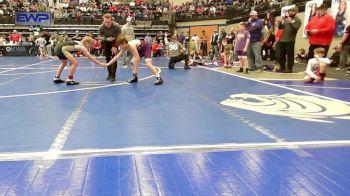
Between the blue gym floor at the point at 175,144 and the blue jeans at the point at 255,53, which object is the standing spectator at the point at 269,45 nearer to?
the blue jeans at the point at 255,53

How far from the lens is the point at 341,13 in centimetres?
1219

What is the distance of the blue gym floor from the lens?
8.18 feet

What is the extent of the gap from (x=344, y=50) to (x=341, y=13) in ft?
6.84

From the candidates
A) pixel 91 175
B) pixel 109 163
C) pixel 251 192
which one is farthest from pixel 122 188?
pixel 251 192

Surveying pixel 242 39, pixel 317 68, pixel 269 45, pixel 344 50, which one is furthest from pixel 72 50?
pixel 269 45

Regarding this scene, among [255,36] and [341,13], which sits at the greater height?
[341,13]

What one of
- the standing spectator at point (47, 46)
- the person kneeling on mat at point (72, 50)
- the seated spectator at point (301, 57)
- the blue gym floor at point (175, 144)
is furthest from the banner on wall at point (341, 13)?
the standing spectator at point (47, 46)

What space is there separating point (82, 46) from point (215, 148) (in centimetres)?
535

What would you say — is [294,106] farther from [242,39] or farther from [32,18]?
[32,18]

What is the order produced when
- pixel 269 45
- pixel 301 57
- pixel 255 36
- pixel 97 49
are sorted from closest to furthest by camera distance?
1. pixel 255 36
2. pixel 301 57
3. pixel 269 45
4. pixel 97 49

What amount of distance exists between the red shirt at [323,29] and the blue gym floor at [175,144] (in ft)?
Answer: 10.3

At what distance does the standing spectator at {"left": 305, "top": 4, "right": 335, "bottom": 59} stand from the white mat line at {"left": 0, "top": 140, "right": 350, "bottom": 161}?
6145mm

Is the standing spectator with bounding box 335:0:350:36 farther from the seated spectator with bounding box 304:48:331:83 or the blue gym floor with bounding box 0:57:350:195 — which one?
the blue gym floor with bounding box 0:57:350:195

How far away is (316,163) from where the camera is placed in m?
2.91
